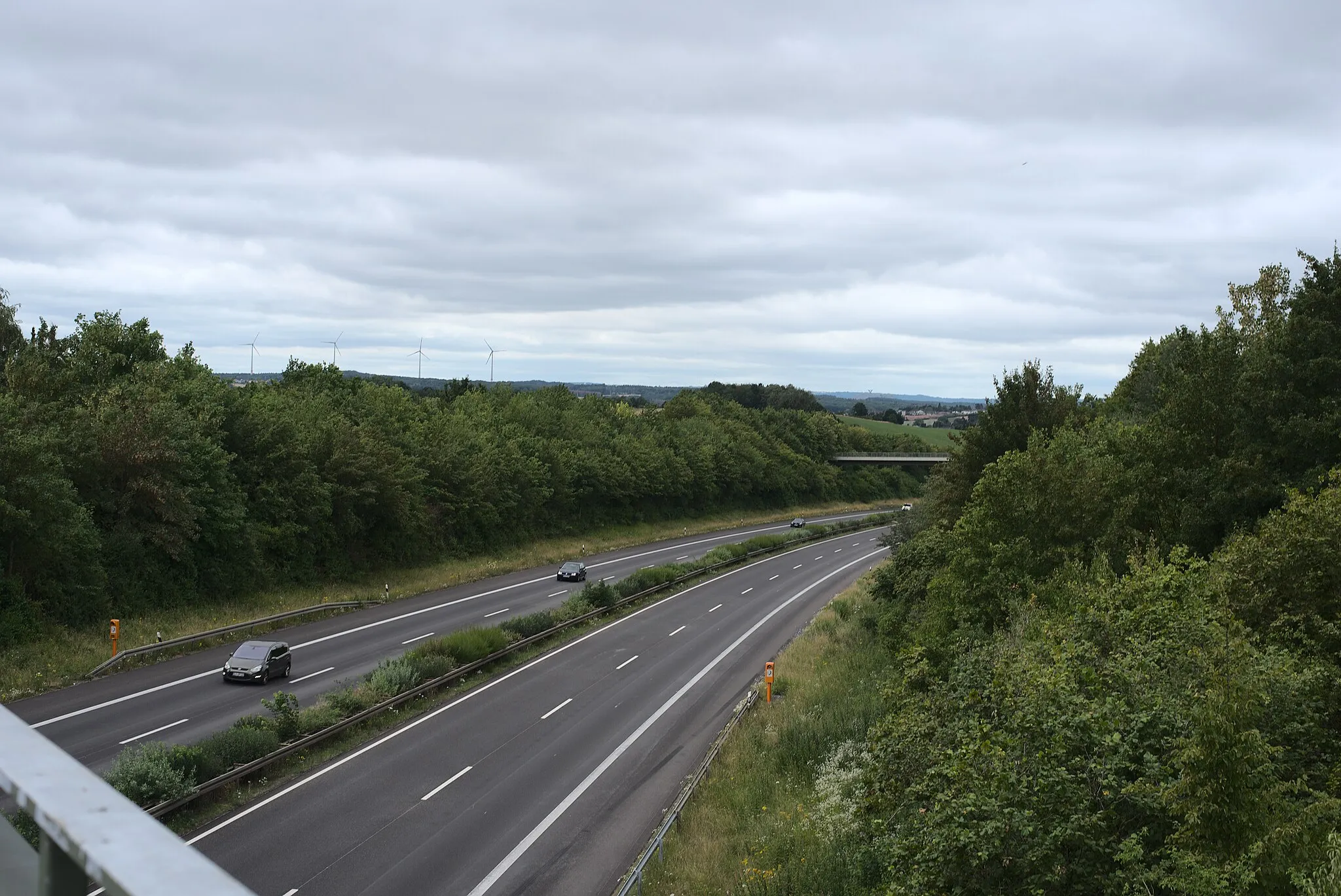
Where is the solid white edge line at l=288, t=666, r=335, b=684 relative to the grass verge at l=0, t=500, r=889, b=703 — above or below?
below

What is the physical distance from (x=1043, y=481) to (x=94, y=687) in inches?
1083

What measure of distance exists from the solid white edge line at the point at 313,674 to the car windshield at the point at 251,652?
→ 1264 mm

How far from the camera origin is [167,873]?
4.74 feet

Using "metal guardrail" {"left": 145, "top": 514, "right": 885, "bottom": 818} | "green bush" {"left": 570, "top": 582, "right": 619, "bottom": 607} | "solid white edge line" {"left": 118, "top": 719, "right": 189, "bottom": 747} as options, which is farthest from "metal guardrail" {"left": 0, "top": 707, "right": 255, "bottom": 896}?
"green bush" {"left": 570, "top": 582, "right": 619, "bottom": 607}

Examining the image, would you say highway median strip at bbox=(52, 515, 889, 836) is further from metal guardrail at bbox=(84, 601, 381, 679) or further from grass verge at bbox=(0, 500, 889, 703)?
grass verge at bbox=(0, 500, 889, 703)

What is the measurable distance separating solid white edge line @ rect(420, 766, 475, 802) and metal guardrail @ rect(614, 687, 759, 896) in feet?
16.5

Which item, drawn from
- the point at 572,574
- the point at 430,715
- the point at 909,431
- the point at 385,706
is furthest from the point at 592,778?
the point at 909,431

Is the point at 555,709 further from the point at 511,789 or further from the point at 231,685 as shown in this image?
Answer: the point at 231,685

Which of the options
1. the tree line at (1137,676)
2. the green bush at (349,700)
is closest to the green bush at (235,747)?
the green bush at (349,700)

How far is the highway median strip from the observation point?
18.4m

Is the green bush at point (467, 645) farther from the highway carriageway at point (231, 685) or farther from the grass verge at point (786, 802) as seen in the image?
the grass verge at point (786, 802)

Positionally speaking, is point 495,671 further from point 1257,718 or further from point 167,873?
point 167,873

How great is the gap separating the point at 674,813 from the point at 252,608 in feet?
83.5

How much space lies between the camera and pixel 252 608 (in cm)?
3884
